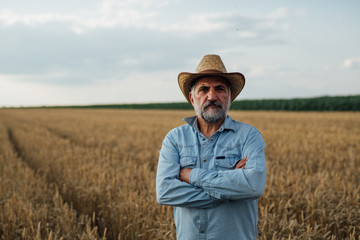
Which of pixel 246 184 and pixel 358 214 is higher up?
pixel 246 184

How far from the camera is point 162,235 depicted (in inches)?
127

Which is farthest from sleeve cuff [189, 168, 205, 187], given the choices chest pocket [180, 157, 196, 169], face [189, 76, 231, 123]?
face [189, 76, 231, 123]

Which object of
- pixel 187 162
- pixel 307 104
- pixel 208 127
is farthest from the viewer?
pixel 307 104

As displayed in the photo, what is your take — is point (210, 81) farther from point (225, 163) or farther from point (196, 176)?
point (196, 176)

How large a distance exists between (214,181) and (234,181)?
0.44ft

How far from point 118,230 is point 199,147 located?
2.20 m

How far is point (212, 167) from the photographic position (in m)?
2.08

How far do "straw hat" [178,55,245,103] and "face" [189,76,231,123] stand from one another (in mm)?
66

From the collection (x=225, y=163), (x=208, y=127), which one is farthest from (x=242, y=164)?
(x=208, y=127)

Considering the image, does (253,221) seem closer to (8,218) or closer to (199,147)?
(199,147)

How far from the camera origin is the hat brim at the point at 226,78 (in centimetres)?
222

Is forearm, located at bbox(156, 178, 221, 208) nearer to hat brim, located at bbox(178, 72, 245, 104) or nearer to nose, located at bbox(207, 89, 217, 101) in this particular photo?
nose, located at bbox(207, 89, 217, 101)

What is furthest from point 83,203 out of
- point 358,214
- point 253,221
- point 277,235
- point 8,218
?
point 358,214

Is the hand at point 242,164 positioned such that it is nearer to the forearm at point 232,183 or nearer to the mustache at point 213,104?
the forearm at point 232,183
